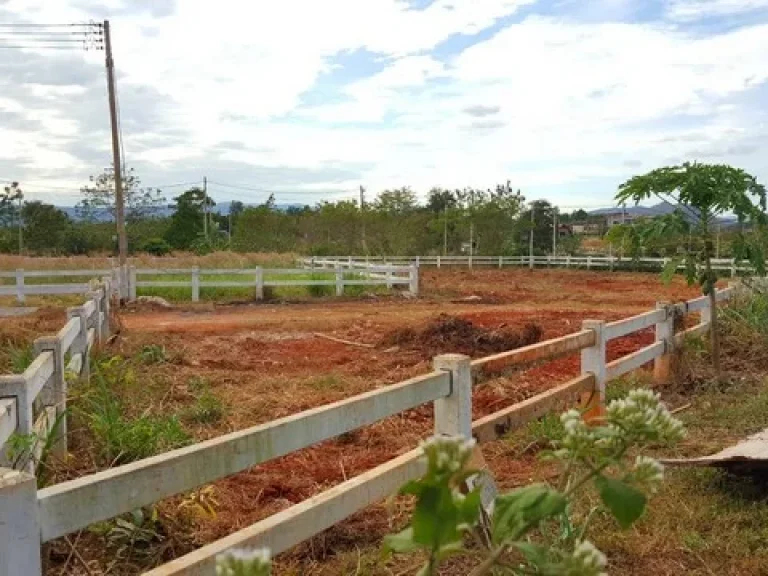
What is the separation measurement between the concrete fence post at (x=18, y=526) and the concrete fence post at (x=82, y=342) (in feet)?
15.9

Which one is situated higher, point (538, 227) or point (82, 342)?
point (538, 227)

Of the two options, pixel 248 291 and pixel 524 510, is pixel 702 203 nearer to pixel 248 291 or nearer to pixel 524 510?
pixel 524 510

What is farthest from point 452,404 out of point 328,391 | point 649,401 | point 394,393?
point 328,391

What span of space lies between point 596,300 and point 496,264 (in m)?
18.5

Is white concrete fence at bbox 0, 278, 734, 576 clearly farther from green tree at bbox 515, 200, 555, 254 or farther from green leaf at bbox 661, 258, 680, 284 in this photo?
green tree at bbox 515, 200, 555, 254

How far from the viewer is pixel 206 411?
7.08 metres

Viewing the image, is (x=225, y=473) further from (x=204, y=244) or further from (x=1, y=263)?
(x=204, y=244)

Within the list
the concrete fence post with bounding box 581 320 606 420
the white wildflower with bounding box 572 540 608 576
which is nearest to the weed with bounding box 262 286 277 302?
the concrete fence post with bounding box 581 320 606 420

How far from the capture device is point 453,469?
1.25 m

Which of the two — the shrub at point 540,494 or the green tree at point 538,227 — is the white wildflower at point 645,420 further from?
the green tree at point 538,227

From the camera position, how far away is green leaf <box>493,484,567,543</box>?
4.74ft

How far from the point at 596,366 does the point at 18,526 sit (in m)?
5.42

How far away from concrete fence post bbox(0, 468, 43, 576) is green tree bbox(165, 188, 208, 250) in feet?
183

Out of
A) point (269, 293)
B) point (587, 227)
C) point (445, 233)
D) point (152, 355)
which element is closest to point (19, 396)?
point (152, 355)
